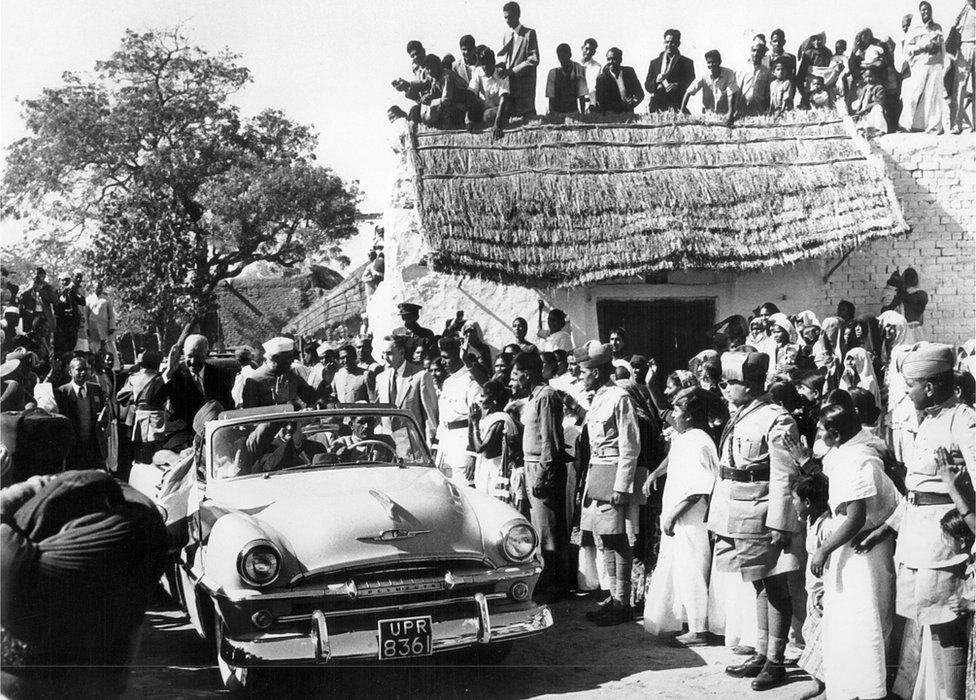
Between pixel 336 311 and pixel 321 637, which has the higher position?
pixel 336 311

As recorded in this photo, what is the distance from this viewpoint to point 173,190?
15.3 m

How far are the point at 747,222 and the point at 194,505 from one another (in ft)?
28.2

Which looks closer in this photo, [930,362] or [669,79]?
[930,362]

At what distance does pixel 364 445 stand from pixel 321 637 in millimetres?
1700

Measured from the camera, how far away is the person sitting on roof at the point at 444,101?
1299 cm

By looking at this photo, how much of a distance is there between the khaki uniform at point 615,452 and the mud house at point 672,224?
5541 millimetres

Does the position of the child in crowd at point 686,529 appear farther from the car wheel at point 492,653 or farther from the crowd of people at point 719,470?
the car wheel at point 492,653

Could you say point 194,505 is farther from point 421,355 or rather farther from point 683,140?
point 683,140

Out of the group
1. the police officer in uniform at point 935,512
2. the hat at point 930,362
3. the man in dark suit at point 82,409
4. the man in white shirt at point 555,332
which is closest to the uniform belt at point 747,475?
the police officer in uniform at point 935,512

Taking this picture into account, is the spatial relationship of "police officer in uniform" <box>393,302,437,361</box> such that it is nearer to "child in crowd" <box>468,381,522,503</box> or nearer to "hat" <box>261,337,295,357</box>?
"hat" <box>261,337,295,357</box>

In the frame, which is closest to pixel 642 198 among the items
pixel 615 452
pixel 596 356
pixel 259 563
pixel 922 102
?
pixel 922 102

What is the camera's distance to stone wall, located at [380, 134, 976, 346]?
42.3 feet

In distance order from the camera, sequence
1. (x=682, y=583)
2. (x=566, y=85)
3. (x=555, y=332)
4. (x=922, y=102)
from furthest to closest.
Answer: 1. (x=566, y=85)
2. (x=922, y=102)
3. (x=555, y=332)
4. (x=682, y=583)

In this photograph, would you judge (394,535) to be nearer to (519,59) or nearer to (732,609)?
(732,609)
